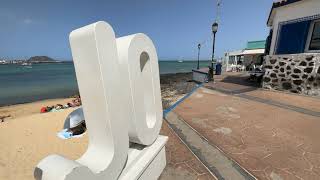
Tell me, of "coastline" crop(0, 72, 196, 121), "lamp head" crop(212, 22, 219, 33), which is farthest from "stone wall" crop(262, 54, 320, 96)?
"coastline" crop(0, 72, 196, 121)

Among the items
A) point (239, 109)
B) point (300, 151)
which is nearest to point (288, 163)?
point (300, 151)

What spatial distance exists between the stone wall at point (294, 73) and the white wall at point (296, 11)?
0.94 meters

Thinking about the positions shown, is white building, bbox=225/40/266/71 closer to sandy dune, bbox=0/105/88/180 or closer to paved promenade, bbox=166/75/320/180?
paved promenade, bbox=166/75/320/180

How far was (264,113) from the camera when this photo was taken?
5855mm

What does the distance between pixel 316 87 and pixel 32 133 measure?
13220 millimetres

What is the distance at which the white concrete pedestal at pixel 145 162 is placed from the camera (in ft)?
7.28

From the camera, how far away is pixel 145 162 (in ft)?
7.96

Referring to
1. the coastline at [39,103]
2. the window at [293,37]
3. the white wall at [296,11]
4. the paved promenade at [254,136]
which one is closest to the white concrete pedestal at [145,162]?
the paved promenade at [254,136]

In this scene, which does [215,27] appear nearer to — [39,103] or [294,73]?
[294,73]

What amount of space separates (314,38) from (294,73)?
2197mm

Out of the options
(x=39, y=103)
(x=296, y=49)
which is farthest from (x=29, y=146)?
(x=39, y=103)

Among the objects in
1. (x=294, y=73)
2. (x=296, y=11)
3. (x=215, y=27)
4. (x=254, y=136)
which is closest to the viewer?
(x=254, y=136)

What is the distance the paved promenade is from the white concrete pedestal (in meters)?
0.94

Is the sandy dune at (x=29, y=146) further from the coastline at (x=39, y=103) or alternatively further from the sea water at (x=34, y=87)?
the sea water at (x=34, y=87)
